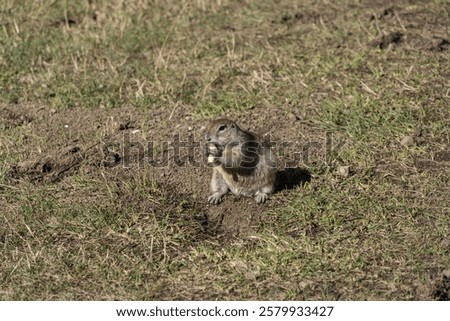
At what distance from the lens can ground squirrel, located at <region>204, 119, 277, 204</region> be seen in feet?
20.8

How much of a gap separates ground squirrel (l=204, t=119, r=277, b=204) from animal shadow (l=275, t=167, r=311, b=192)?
0.47 feet

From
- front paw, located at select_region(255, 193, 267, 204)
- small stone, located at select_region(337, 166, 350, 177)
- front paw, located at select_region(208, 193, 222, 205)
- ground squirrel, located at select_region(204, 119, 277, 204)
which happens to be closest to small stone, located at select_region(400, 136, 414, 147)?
small stone, located at select_region(337, 166, 350, 177)

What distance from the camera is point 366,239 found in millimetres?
5906

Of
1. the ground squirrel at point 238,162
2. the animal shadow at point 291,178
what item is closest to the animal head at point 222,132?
the ground squirrel at point 238,162

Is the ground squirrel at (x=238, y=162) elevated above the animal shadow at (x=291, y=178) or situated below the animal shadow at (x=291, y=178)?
above

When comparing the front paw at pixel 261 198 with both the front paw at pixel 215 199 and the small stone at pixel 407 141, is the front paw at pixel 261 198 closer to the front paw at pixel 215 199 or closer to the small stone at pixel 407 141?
the front paw at pixel 215 199

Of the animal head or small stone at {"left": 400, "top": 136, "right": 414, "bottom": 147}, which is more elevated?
the animal head

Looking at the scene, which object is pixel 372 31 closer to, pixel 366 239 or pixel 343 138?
pixel 343 138

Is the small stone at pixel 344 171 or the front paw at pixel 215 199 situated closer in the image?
the front paw at pixel 215 199

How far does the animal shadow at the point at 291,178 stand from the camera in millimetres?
6551

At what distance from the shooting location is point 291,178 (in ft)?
21.9

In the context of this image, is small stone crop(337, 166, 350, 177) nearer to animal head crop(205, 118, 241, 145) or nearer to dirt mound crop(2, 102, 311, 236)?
dirt mound crop(2, 102, 311, 236)

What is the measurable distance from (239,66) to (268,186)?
2135 mm
